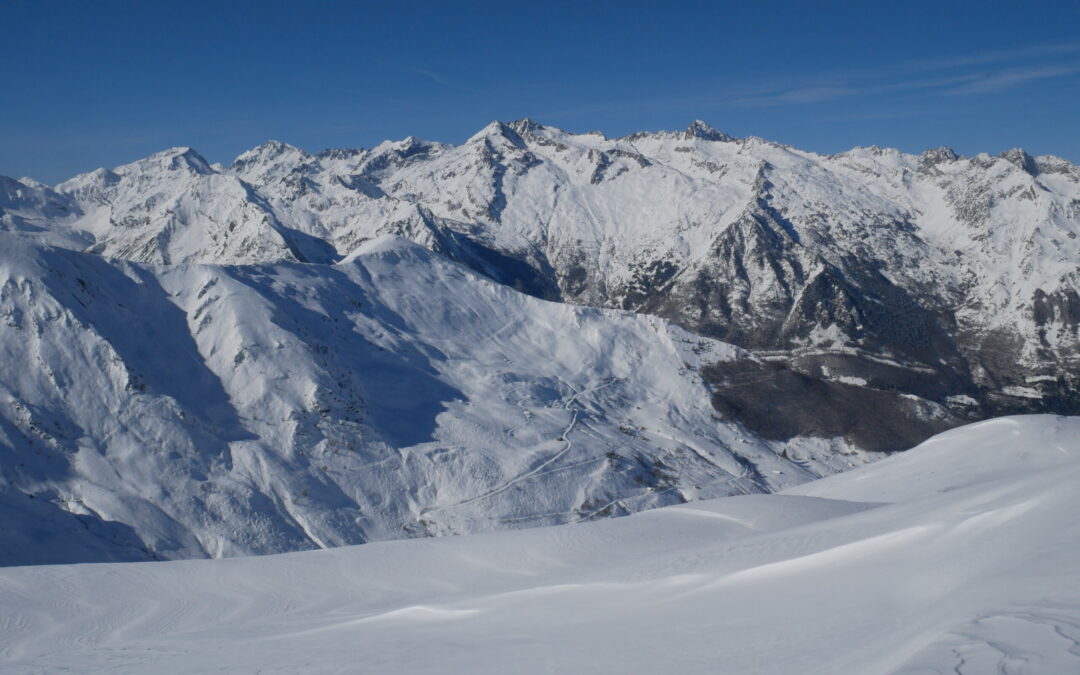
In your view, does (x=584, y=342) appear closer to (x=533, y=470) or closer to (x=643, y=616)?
(x=533, y=470)

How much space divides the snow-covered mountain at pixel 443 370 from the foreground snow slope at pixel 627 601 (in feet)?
69.6

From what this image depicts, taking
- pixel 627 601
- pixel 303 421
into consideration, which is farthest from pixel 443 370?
pixel 627 601

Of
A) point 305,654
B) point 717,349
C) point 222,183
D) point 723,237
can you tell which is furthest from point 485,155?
point 305,654

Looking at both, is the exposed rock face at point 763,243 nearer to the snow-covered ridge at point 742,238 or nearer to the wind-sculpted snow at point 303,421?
the snow-covered ridge at point 742,238

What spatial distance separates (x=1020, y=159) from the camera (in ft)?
616

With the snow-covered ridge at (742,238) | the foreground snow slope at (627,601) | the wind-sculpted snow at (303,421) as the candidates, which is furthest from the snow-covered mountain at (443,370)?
the foreground snow slope at (627,601)

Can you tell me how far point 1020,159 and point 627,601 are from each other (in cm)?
21644

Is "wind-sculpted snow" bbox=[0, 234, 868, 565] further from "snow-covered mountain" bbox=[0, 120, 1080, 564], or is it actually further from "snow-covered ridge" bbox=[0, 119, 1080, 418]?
"snow-covered ridge" bbox=[0, 119, 1080, 418]

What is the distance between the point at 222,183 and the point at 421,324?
67.1 metres

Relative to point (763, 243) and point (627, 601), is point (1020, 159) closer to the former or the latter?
point (763, 243)

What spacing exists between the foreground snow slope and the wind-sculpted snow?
2104 cm

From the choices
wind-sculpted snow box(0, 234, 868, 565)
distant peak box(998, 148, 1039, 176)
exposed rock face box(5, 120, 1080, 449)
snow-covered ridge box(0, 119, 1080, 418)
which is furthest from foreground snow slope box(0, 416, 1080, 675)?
distant peak box(998, 148, 1039, 176)

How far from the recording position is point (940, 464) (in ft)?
120

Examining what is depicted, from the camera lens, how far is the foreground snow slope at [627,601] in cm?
1036
